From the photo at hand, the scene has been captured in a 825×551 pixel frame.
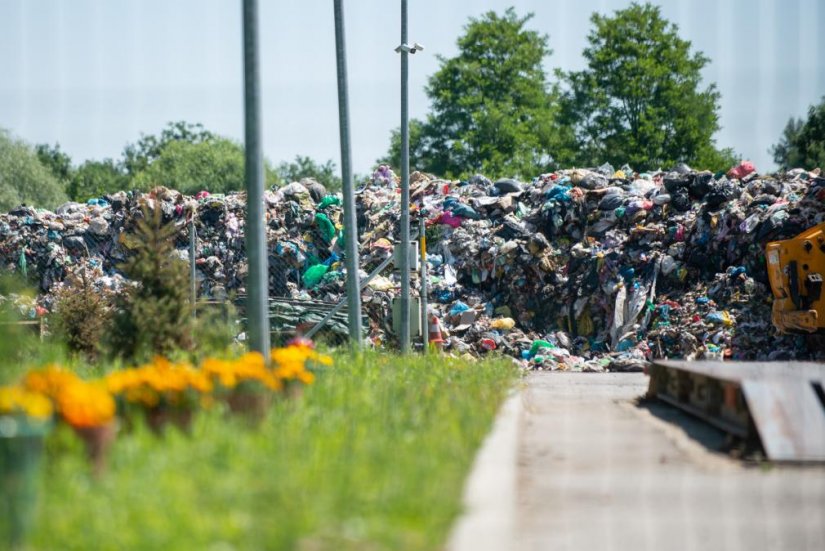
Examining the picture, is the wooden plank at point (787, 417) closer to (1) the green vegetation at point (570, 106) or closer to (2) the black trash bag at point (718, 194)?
(2) the black trash bag at point (718, 194)

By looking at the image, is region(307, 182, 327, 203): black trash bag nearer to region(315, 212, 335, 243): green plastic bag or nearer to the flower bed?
region(315, 212, 335, 243): green plastic bag

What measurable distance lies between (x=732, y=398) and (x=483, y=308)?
1483 cm

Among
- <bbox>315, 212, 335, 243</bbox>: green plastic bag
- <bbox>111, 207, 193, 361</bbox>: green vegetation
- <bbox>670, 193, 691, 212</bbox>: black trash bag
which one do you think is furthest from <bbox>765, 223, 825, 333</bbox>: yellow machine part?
<bbox>111, 207, 193, 361</bbox>: green vegetation

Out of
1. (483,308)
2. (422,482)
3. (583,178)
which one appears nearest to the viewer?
(422,482)

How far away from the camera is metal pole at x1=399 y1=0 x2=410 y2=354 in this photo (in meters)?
18.7

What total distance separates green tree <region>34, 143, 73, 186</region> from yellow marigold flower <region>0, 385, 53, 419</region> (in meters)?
81.4

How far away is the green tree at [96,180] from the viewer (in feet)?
256

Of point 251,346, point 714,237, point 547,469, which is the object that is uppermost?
point 714,237

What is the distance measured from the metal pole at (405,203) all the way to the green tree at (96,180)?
5752 centimetres

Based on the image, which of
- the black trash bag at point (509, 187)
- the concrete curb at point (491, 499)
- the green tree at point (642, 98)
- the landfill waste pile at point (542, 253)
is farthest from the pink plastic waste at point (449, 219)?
the green tree at point (642, 98)

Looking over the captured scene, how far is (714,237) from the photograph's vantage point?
936 inches

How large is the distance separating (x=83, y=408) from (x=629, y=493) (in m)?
3.50

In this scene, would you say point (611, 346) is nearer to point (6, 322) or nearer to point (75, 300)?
point (75, 300)

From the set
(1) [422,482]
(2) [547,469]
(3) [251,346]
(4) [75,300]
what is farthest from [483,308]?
(1) [422,482]
